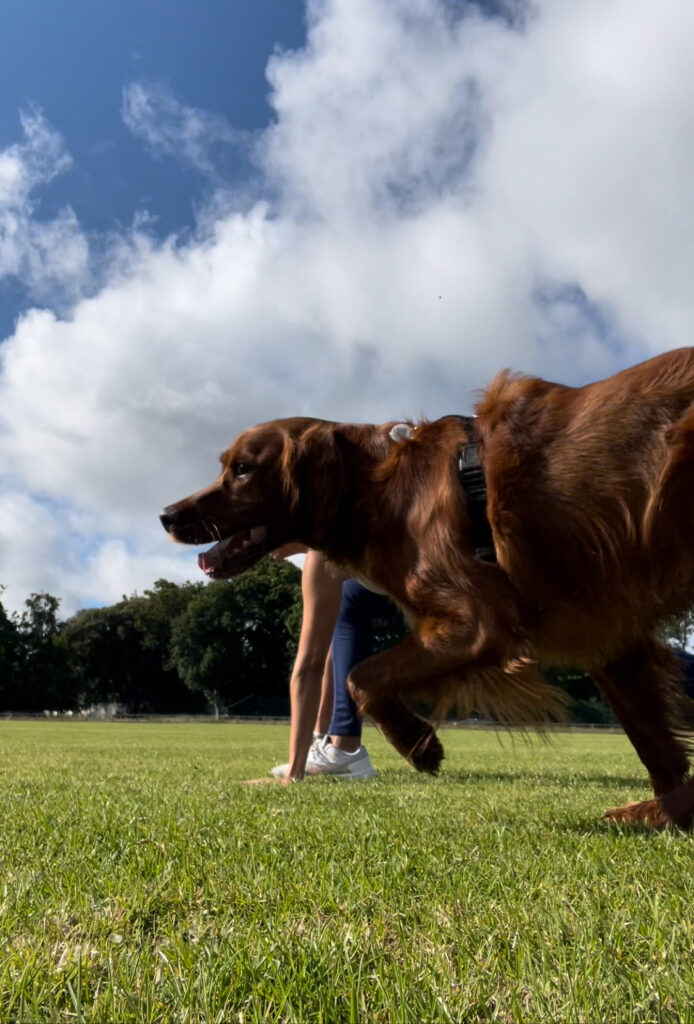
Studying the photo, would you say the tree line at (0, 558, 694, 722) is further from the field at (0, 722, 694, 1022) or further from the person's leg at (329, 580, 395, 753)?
the field at (0, 722, 694, 1022)

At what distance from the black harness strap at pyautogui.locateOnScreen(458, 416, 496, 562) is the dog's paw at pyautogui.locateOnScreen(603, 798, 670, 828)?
3.93 ft

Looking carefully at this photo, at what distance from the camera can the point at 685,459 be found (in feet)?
9.19

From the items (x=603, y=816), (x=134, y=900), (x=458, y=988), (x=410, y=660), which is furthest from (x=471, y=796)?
(x=458, y=988)

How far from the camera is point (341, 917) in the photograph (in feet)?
6.00

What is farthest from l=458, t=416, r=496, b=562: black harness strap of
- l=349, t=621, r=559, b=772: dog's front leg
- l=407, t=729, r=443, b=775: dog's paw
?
l=407, t=729, r=443, b=775: dog's paw

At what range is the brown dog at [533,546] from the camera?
291 centimetres

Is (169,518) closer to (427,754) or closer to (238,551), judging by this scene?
(238,551)

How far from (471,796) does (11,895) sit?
2.97 metres

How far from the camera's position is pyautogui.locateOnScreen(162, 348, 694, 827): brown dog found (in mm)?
2914

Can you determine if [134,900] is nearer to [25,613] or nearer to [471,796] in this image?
[471,796]

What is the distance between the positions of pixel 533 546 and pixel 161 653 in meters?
81.0

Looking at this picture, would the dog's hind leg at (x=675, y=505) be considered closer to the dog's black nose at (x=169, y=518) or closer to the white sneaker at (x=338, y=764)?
the dog's black nose at (x=169, y=518)

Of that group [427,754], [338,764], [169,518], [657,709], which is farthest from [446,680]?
[338,764]

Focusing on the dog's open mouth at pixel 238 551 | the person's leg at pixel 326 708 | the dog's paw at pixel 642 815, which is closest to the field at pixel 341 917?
the dog's paw at pixel 642 815
